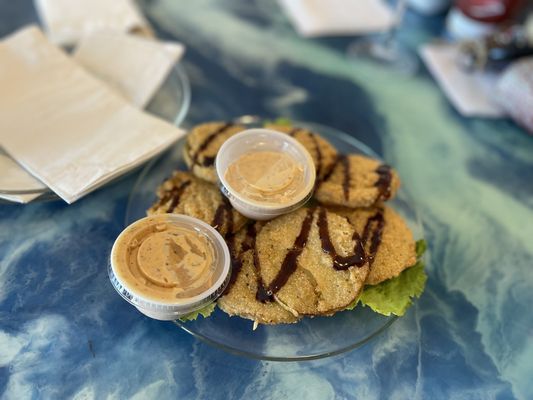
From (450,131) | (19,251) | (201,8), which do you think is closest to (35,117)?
(19,251)

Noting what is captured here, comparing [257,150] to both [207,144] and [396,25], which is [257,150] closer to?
[207,144]

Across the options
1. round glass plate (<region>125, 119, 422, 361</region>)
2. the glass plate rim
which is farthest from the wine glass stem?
the glass plate rim

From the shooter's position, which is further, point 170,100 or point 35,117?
point 170,100

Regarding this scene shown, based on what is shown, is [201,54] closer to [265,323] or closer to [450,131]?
[450,131]

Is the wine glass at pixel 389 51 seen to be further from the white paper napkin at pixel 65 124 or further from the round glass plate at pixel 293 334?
the round glass plate at pixel 293 334

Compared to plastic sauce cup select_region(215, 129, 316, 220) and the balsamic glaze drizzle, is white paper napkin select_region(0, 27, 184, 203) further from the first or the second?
plastic sauce cup select_region(215, 129, 316, 220)
